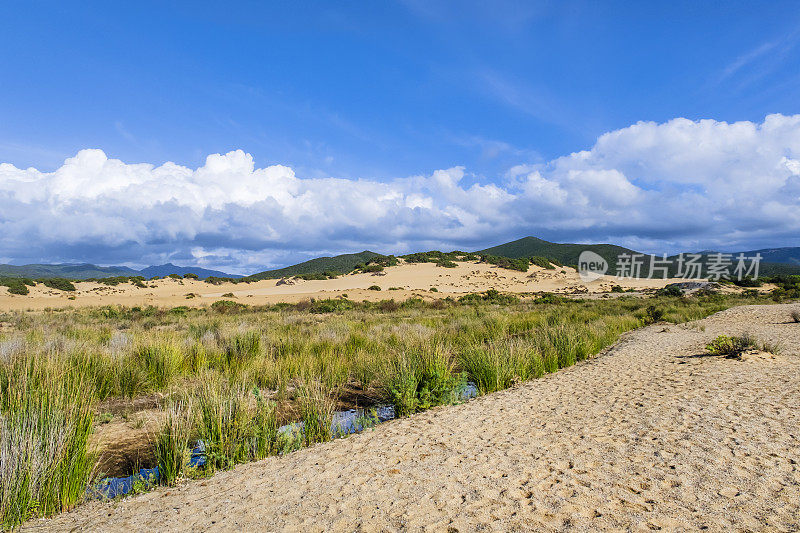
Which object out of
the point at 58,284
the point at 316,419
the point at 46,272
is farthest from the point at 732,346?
the point at 46,272

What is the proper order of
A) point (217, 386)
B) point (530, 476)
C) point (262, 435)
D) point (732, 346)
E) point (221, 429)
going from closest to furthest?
point (530, 476), point (221, 429), point (262, 435), point (217, 386), point (732, 346)

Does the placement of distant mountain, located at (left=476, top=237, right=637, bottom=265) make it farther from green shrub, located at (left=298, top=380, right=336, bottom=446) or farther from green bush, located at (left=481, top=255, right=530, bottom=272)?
green shrub, located at (left=298, top=380, right=336, bottom=446)

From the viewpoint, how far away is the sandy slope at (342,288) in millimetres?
31672

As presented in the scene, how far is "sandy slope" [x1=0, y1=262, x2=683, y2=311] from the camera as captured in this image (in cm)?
3167

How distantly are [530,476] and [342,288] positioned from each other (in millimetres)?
40745

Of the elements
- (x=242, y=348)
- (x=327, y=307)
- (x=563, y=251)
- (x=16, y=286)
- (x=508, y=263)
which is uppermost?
(x=563, y=251)

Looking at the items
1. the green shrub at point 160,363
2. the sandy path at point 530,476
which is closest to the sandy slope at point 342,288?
the green shrub at point 160,363

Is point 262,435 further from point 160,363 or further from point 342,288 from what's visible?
point 342,288

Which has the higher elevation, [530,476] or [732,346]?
[732,346]

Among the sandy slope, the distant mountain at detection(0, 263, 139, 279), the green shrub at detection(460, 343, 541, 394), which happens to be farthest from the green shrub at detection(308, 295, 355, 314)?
the distant mountain at detection(0, 263, 139, 279)

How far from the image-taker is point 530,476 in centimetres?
355

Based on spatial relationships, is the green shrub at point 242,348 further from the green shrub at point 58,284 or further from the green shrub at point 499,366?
the green shrub at point 58,284

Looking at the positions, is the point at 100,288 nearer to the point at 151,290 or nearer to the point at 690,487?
the point at 151,290

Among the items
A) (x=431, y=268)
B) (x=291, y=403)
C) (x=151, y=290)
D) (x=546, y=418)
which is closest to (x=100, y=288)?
(x=151, y=290)
